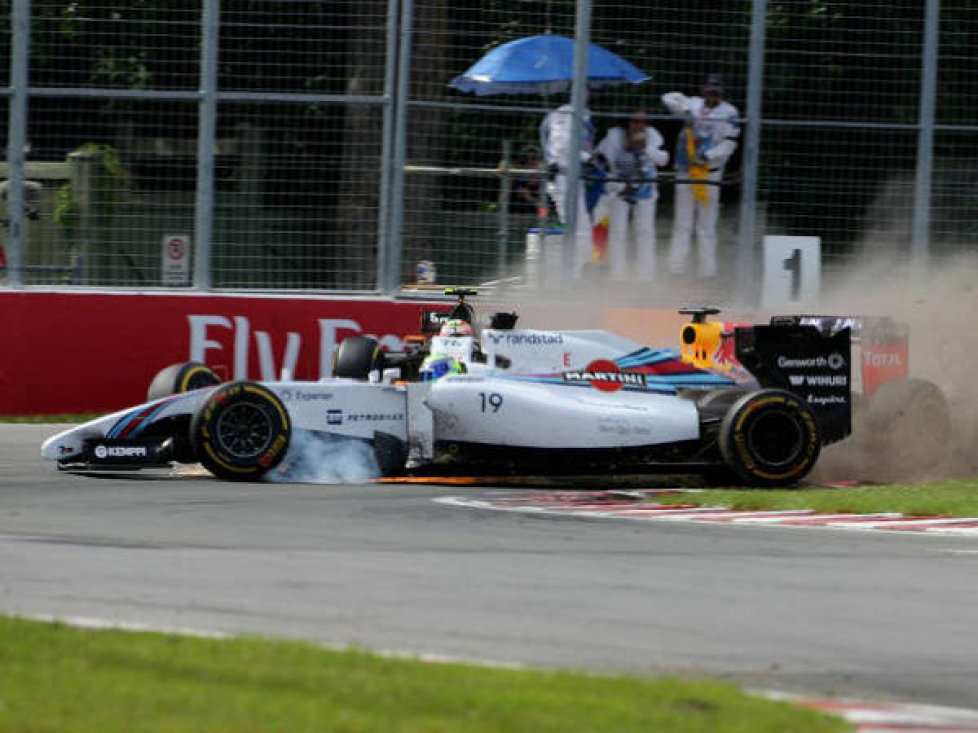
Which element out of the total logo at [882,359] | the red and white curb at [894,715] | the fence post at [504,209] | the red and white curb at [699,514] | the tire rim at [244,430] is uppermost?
the fence post at [504,209]

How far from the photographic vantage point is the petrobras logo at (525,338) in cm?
1260

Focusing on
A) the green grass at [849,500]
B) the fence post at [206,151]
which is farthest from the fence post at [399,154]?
the green grass at [849,500]

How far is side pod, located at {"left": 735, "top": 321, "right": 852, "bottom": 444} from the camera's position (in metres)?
13.1

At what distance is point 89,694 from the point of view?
5.62m

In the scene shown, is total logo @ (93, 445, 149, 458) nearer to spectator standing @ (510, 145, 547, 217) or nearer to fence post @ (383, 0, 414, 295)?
fence post @ (383, 0, 414, 295)

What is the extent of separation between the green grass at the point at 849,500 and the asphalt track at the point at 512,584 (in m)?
1.07

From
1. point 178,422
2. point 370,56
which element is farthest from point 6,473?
point 370,56

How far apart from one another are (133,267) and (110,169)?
0.90 m

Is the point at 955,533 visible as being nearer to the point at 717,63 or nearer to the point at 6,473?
the point at 6,473

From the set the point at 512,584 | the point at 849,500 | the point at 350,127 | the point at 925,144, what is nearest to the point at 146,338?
the point at 350,127

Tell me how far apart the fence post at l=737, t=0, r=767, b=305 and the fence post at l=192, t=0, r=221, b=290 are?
5.12 m

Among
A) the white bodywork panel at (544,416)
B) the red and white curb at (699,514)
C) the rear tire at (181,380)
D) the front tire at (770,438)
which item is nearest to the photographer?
the red and white curb at (699,514)

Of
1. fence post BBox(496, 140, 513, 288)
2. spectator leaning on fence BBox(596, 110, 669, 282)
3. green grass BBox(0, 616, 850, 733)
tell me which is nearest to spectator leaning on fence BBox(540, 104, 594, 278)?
spectator leaning on fence BBox(596, 110, 669, 282)

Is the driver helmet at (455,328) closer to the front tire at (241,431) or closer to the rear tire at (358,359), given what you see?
the rear tire at (358,359)
